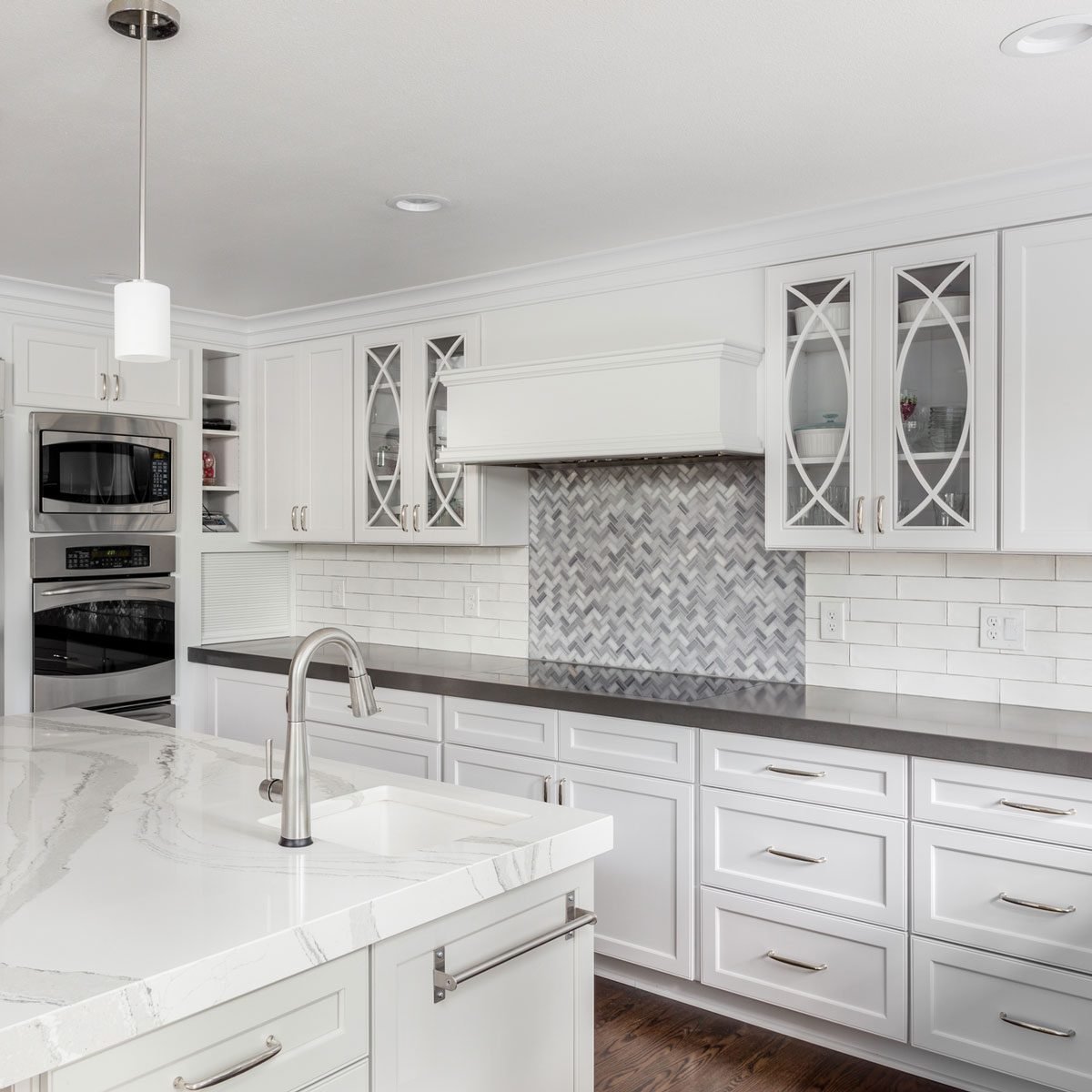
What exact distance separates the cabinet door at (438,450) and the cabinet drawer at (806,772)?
139 cm

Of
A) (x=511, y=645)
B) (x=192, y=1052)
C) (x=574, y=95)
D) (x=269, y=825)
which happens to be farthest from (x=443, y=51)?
(x=511, y=645)

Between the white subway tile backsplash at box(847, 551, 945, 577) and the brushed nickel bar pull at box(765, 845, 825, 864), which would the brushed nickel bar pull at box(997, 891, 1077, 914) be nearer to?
the brushed nickel bar pull at box(765, 845, 825, 864)

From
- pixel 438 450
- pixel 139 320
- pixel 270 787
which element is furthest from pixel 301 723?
pixel 438 450

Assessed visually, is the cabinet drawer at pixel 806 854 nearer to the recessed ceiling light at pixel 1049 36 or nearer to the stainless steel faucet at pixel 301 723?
the stainless steel faucet at pixel 301 723

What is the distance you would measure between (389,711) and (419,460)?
99cm

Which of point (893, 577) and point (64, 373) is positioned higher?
point (64, 373)

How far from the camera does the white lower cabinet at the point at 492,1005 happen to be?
161 cm

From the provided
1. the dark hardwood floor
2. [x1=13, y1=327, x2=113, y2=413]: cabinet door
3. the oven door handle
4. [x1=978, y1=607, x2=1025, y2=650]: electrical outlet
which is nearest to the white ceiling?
[x1=13, y1=327, x2=113, y2=413]: cabinet door

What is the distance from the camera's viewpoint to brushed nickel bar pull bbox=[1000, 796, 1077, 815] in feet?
8.15

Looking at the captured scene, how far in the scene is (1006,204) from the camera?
9.36ft

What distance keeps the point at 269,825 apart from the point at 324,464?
2.75 metres

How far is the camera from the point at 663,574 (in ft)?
12.5

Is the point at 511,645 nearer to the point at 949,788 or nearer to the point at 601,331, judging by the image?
the point at 601,331

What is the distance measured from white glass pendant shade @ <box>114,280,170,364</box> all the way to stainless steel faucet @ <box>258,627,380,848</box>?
58 cm
